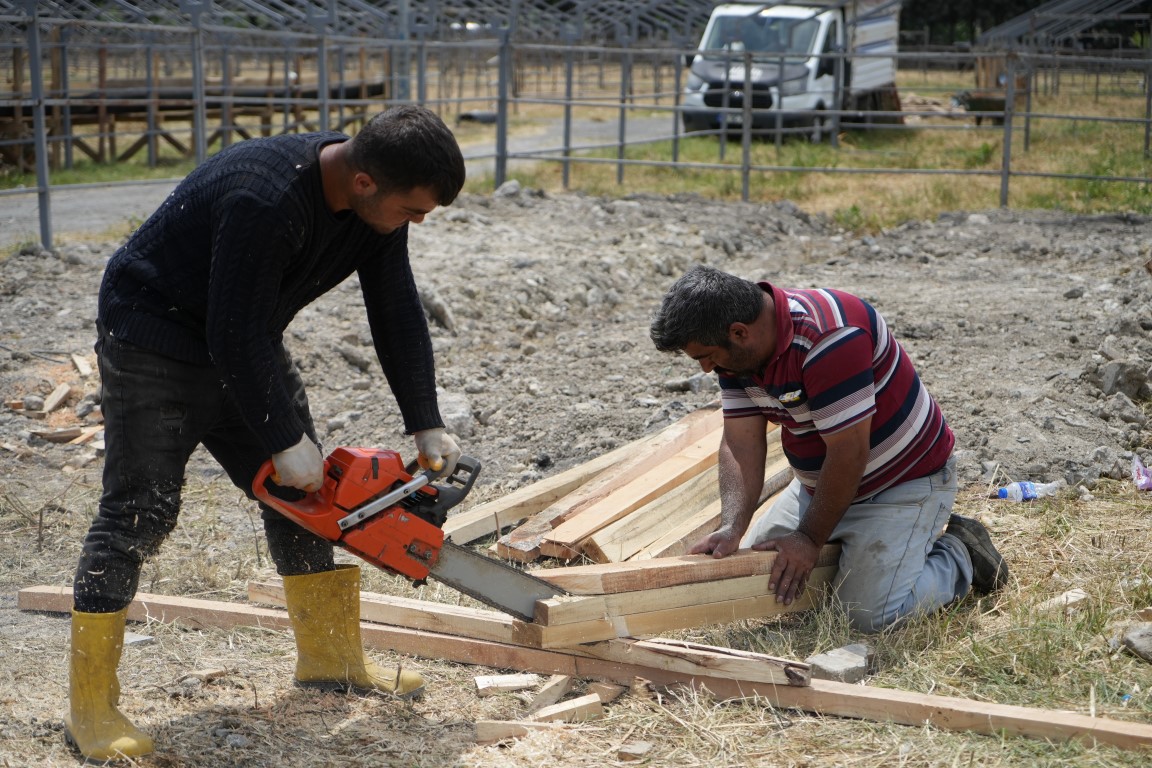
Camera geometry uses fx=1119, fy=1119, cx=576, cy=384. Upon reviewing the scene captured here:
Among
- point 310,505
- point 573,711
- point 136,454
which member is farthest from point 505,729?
point 136,454

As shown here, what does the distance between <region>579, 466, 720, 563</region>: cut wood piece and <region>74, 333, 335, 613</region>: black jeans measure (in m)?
1.70

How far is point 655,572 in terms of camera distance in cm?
358

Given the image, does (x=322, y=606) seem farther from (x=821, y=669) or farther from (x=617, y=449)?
(x=617, y=449)

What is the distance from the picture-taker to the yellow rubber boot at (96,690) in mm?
3004

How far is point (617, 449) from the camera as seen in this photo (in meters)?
5.52

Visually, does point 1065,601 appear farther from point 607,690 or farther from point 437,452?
point 437,452

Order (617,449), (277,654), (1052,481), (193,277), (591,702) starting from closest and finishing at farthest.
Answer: (193,277) → (591,702) → (277,654) → (1052,481) → (617,449)

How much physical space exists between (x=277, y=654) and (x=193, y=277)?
4.92 ft

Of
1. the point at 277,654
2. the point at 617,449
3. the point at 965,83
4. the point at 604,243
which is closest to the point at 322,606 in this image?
the point at 277,654

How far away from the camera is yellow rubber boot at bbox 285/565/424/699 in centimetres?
347

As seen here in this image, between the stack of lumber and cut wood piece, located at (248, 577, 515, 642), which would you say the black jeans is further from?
the stack of lumber

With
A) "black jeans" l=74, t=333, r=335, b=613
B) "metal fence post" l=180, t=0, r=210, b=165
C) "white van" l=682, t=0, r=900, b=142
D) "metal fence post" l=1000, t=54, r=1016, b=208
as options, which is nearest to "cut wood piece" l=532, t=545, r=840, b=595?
"black jeans" l=74, t=333, r=335, b=613

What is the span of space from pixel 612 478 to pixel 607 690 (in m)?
1.53

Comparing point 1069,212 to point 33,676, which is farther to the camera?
point 1069,212
